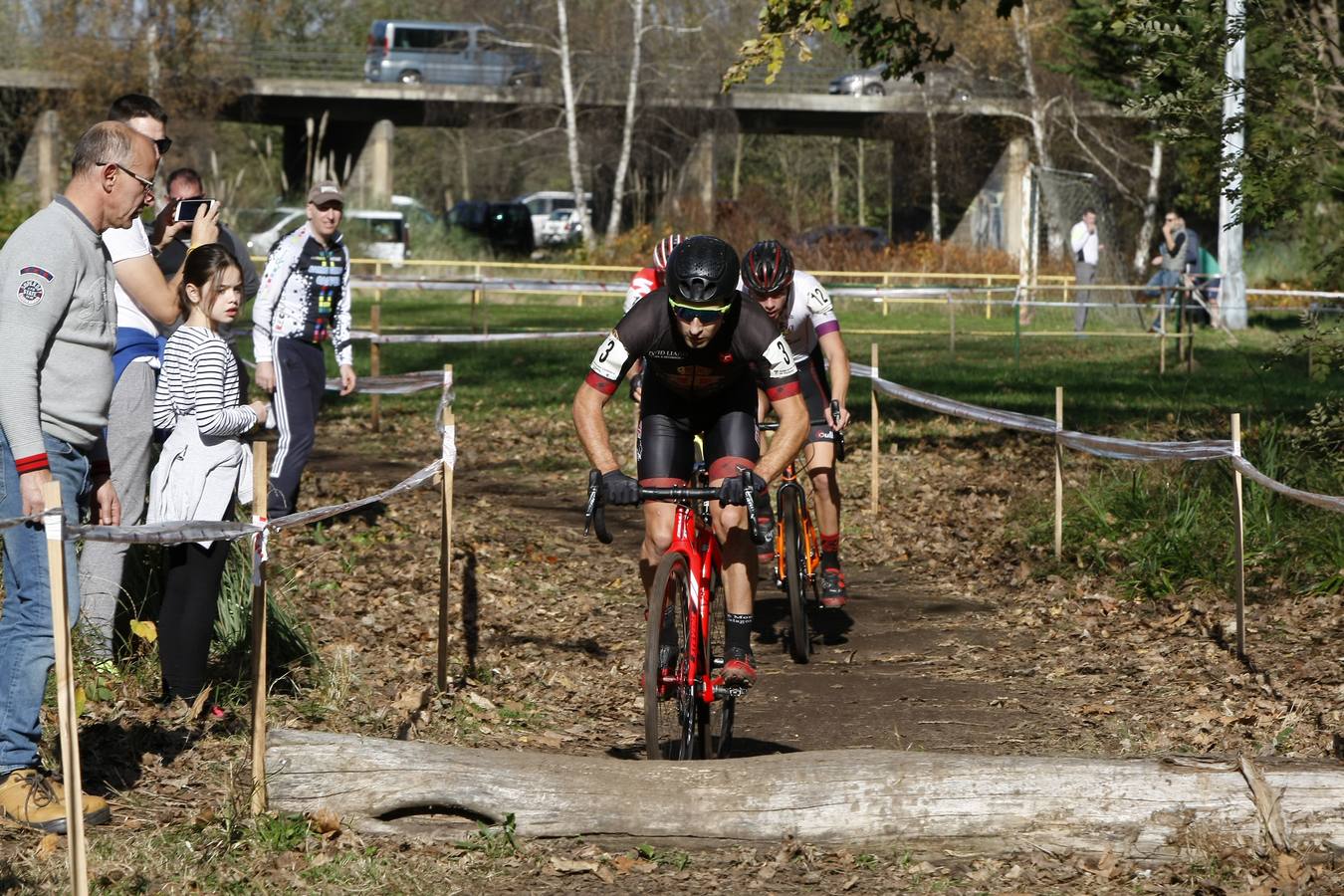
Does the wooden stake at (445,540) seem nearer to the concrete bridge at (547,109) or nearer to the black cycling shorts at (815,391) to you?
the black cycling shorts at (815,391)

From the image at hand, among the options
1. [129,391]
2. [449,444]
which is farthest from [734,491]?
[129,391]

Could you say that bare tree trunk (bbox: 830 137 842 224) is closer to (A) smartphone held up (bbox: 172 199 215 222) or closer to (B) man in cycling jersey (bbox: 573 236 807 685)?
(A) smartphone held up (bbox: 172 199 215 222)

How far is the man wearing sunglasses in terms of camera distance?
21.9 ft

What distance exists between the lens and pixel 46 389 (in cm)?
538

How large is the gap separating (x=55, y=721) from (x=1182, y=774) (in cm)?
409

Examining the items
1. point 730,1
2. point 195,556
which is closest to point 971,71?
point 730,1

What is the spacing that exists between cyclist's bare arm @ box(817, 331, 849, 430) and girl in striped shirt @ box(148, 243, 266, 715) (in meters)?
3.14

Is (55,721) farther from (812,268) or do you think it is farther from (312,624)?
(812,268)

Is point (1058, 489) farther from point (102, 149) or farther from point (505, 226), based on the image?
point (505, 226)

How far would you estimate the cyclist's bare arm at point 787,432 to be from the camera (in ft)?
21.2

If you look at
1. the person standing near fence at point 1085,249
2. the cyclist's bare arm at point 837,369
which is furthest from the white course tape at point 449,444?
the person standing near fence at point 1085,249

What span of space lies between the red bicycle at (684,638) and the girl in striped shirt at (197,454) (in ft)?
5.02

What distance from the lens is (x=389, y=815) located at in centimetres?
536

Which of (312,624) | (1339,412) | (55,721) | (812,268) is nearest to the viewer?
(55,721)
